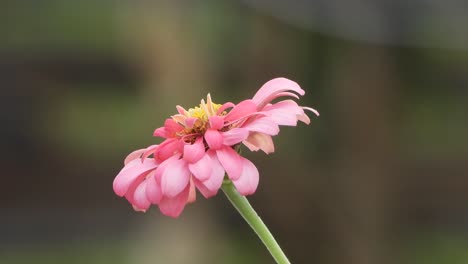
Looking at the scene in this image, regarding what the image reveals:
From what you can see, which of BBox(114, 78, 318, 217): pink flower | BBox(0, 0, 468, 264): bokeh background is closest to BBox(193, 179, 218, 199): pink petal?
BBox(114, 78, 318, 217): pink flower

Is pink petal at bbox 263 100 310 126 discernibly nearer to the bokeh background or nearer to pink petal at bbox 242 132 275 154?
pink petal at bbox 242 132 275 154

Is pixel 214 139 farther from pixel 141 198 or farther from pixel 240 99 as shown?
pixel 240 99

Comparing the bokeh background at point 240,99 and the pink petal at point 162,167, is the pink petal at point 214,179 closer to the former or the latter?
the pink petal at point 162,167

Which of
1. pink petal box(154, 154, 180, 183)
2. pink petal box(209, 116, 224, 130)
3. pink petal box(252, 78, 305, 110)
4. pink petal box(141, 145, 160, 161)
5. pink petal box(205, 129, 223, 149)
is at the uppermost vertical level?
pink petal box(252, 78, 305, 110)

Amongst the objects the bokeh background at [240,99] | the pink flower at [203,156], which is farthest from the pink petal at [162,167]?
the bokeh background at [240,99]

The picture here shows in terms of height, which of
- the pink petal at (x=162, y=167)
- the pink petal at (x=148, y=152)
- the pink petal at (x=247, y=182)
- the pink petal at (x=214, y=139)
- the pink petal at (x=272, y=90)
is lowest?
the pink petal at (x=247, y=182)

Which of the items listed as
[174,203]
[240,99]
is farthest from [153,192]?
[240,99]
